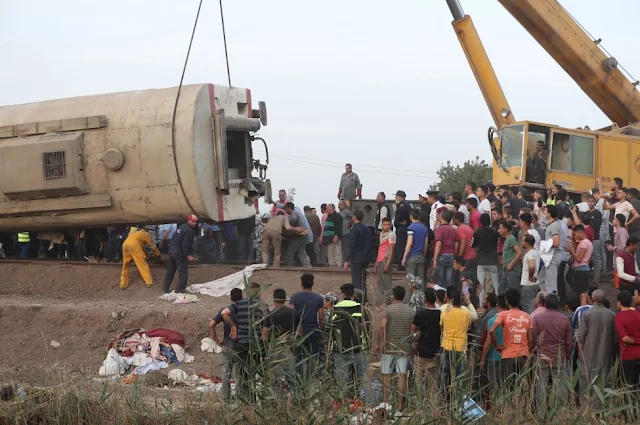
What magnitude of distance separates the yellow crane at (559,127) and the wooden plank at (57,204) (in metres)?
7.96

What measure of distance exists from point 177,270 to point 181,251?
27.0 inches

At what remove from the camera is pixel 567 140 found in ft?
71.3

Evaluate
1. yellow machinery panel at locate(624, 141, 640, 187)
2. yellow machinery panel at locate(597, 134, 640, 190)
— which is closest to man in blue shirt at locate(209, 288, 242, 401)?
yellow machinery panel at locate(597, 134, 640, 190)

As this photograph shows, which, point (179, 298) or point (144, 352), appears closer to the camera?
point (144, 352)

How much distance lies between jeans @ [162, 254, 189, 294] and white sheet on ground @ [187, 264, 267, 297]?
0.70 feet

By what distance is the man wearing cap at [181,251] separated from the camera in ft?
59.0

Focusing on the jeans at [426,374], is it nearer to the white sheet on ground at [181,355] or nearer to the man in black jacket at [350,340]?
the man in black jacket at [350,340]

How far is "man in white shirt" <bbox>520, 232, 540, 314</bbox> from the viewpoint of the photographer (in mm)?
14184

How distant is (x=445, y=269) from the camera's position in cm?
1562

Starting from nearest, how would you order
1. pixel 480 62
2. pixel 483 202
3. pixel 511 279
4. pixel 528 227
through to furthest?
pixel 511 279
pixel 528 227
pixel 483 202
pixel 480 62

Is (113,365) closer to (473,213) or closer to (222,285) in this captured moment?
(222,285)

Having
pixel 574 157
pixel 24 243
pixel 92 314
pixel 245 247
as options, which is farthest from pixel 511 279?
pixel 24 243

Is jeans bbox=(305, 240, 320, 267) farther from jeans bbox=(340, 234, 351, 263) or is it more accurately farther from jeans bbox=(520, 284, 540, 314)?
jeans bbox=(520, 284, 540, 314)

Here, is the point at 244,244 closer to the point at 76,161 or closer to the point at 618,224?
the point at 76,161
